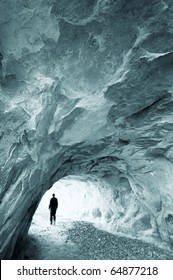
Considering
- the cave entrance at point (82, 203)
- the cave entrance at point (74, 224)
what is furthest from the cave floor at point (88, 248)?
the cave entrance at point (82, 203)

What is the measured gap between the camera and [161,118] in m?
4.68

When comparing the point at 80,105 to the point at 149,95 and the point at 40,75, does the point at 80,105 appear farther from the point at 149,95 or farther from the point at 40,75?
the point at 149,95

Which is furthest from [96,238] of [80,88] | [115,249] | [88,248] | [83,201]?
[83,201]

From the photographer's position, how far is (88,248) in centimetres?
600

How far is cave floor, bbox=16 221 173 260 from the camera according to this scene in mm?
5406

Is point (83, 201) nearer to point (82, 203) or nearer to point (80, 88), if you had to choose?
point (82, 203)

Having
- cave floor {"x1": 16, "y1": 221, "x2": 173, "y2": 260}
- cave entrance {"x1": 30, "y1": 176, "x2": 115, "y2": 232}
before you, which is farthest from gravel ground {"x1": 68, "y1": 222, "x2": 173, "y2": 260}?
cave entrance {"x1": 30, "y1": 176, "x2": 115, "y2": 232}

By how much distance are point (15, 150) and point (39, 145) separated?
56 cm

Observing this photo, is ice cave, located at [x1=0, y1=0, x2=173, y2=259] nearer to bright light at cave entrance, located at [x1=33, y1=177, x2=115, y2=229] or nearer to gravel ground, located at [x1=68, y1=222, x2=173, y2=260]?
gravel ground, located at [x1=68, y1=222, x2=173, y2=260]

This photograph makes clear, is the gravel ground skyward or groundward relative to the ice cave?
groundward

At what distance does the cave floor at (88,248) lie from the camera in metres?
5.41

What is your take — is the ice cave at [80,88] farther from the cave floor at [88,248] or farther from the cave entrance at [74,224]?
the cave entrance at [74,224]

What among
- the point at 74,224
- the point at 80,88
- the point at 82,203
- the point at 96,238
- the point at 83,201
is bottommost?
the point at 96,238

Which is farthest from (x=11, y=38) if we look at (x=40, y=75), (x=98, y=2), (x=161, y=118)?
(x=161, y=118)
